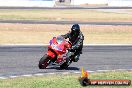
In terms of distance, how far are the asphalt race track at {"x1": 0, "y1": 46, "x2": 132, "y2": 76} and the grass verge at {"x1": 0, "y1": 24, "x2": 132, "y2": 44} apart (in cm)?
436

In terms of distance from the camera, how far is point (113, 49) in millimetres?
26812

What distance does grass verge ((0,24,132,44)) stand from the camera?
31.5 meters

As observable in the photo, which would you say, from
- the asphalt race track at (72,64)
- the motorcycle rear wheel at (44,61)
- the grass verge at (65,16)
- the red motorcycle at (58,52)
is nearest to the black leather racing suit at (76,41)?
the red motorcycle at (58,52)

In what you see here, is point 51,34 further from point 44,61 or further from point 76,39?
point 76,39

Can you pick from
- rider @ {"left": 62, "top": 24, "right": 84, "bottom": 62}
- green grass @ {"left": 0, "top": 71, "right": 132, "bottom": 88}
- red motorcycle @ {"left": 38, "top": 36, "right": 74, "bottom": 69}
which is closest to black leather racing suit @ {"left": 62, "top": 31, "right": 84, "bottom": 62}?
rider @ {"left": 62, "top": 24, "right": 84, "bottom": 62}

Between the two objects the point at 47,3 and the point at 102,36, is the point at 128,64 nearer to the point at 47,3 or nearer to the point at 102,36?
the point at 102,36

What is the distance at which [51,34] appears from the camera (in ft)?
119

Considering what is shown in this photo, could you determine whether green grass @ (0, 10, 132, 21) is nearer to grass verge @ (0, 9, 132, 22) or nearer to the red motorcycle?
grass verge @ (0, 9, 132, 22)

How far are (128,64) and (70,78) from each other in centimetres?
561

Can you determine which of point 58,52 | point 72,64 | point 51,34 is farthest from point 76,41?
point 51,34

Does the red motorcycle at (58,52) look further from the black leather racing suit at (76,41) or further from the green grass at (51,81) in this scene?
the green grass at (51,81)

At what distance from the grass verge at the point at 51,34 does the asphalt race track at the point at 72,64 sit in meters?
4.36

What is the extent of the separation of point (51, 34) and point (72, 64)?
16565mm

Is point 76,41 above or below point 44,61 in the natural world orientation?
above
